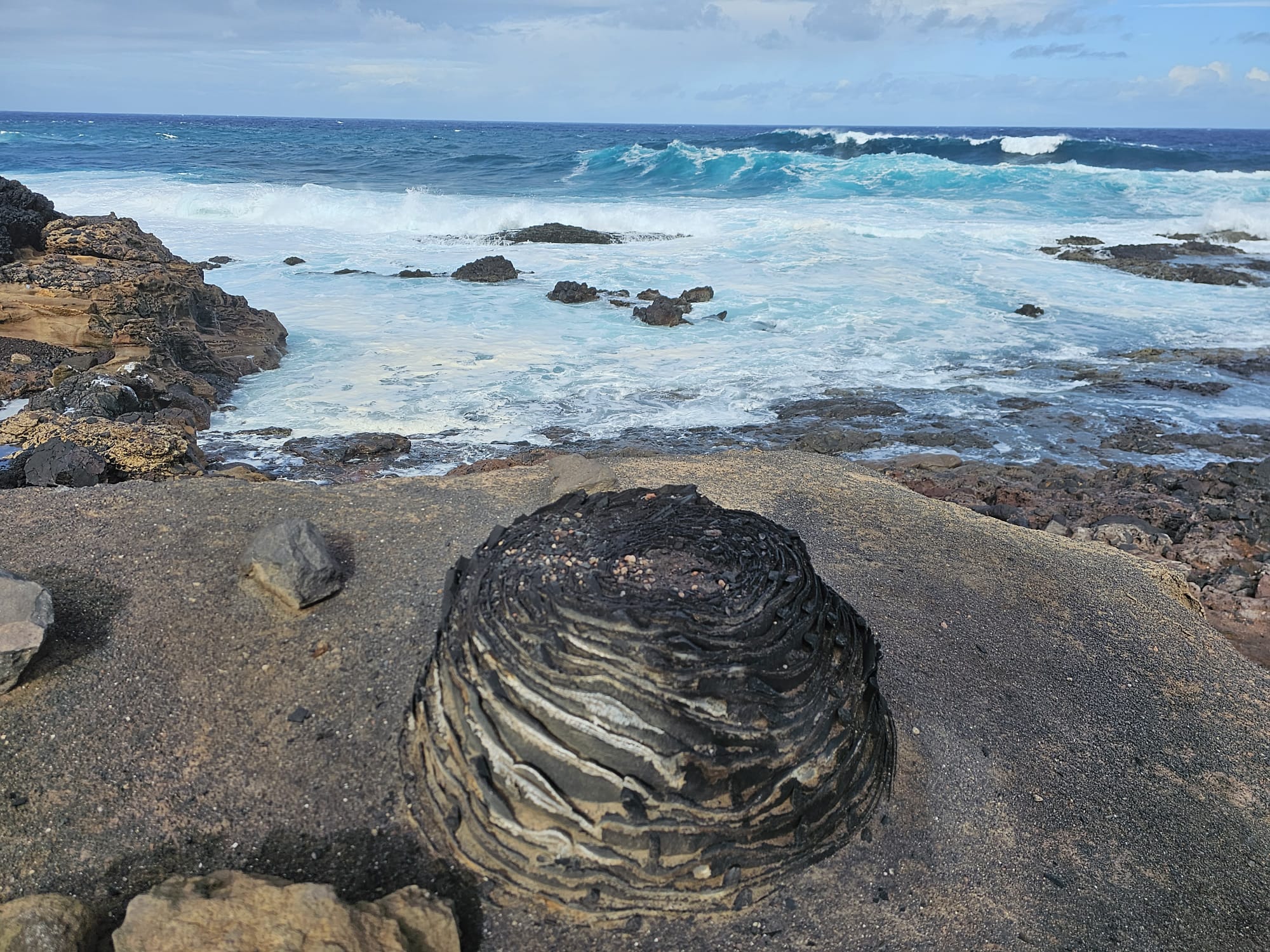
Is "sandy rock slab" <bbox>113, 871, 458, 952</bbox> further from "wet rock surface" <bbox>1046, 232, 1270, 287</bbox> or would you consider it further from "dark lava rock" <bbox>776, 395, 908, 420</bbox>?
"wet rock surface" <bbox>1046, 232, 1270, 287</bbox>

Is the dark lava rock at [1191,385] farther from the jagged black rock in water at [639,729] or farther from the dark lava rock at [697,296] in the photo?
the jagged black rock in water at [639,729]

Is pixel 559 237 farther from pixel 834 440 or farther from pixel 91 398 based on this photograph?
pixel 91 398

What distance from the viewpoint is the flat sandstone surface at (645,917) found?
2.83 m

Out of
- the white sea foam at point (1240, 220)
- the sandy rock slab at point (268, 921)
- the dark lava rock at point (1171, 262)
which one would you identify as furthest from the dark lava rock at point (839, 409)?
the white sea foam at point (1240, 220)

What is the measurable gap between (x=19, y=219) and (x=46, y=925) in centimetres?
929

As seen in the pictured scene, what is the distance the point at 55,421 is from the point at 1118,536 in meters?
7.79

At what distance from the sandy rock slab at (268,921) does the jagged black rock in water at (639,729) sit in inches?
14.1

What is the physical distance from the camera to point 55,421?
21.6 feet

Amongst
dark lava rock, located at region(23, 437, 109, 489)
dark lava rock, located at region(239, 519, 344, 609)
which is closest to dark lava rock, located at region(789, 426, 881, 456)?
dark lava rock, located at region(239, 519, 344, 609)

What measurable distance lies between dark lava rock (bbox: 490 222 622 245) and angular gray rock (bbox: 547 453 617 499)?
51.7ft

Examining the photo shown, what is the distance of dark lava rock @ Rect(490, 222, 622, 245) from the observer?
68.3 ft

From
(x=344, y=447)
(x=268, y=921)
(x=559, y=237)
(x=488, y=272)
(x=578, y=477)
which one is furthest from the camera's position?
(x=559, y=237)

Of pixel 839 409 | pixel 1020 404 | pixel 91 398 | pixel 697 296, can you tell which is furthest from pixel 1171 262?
pixel 91 398

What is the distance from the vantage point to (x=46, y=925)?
2402 mm
